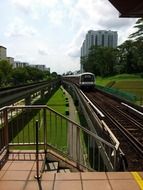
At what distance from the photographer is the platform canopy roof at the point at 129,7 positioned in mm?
11130

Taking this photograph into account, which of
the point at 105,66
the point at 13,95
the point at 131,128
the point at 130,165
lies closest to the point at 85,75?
the point at 13,95

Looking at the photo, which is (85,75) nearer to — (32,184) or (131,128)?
(131,128)

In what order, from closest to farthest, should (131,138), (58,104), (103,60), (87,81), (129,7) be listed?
1. (129,7)
2. (131,138)
3. (58,104)
4. (87,81)
5. (103,60)

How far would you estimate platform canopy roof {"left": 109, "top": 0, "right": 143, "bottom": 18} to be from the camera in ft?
36.5

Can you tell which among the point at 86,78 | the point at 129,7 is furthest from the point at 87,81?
the point at 129,7

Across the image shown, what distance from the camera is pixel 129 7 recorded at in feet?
38.9

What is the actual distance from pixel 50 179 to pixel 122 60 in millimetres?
128148

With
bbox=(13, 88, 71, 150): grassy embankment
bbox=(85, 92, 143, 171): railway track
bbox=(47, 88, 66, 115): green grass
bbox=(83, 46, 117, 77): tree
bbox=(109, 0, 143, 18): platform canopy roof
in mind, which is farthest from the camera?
bbox=(83, 46, 117, 77): tree

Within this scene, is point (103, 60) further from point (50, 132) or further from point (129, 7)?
point (50, 132)

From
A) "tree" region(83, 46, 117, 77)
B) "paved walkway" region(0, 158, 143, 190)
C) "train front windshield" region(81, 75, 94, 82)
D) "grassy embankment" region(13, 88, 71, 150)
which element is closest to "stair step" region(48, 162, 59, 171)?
"paved walkway" region(0, 158, 143, 190)

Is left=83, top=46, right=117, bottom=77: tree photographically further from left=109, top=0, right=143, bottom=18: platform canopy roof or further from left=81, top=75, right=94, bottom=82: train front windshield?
left=109, top=0, right=143, bottom=18: platform canopy roof

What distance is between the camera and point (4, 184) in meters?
6.92

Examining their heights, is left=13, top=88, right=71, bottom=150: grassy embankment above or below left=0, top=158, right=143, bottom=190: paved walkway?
below

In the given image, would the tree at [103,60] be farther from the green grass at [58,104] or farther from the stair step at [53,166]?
the stair step at [53,166]
